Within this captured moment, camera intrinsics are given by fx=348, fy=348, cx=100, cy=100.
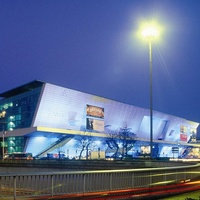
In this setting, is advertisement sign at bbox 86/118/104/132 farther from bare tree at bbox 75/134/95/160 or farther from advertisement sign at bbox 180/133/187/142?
advertisement sign at bbox 180/133/187/142

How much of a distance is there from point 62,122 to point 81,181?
310ft

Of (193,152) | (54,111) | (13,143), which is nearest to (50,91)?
(54,111)

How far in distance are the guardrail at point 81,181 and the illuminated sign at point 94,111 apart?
97.5 m

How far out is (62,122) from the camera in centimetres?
11169

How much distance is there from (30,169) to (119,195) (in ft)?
149

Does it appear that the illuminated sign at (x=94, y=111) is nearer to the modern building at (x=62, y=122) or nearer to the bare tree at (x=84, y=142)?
the modern building at (x=62, y=122)

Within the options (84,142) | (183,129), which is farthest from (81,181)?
(183,129)

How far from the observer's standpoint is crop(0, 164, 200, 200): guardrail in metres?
15.4

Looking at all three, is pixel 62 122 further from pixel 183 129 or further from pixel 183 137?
pixel 183 137

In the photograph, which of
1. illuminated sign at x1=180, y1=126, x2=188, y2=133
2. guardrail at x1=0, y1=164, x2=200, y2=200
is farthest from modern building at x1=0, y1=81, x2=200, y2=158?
guardrail at x1=0, y1=164, x2=200, y2=200

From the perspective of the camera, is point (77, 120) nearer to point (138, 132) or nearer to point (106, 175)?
point (138, 132)

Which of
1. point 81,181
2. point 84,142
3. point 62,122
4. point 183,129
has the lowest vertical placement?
point 84,142

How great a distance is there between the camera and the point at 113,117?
434 ft

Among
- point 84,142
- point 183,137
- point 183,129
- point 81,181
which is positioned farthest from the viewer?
point 183,137
